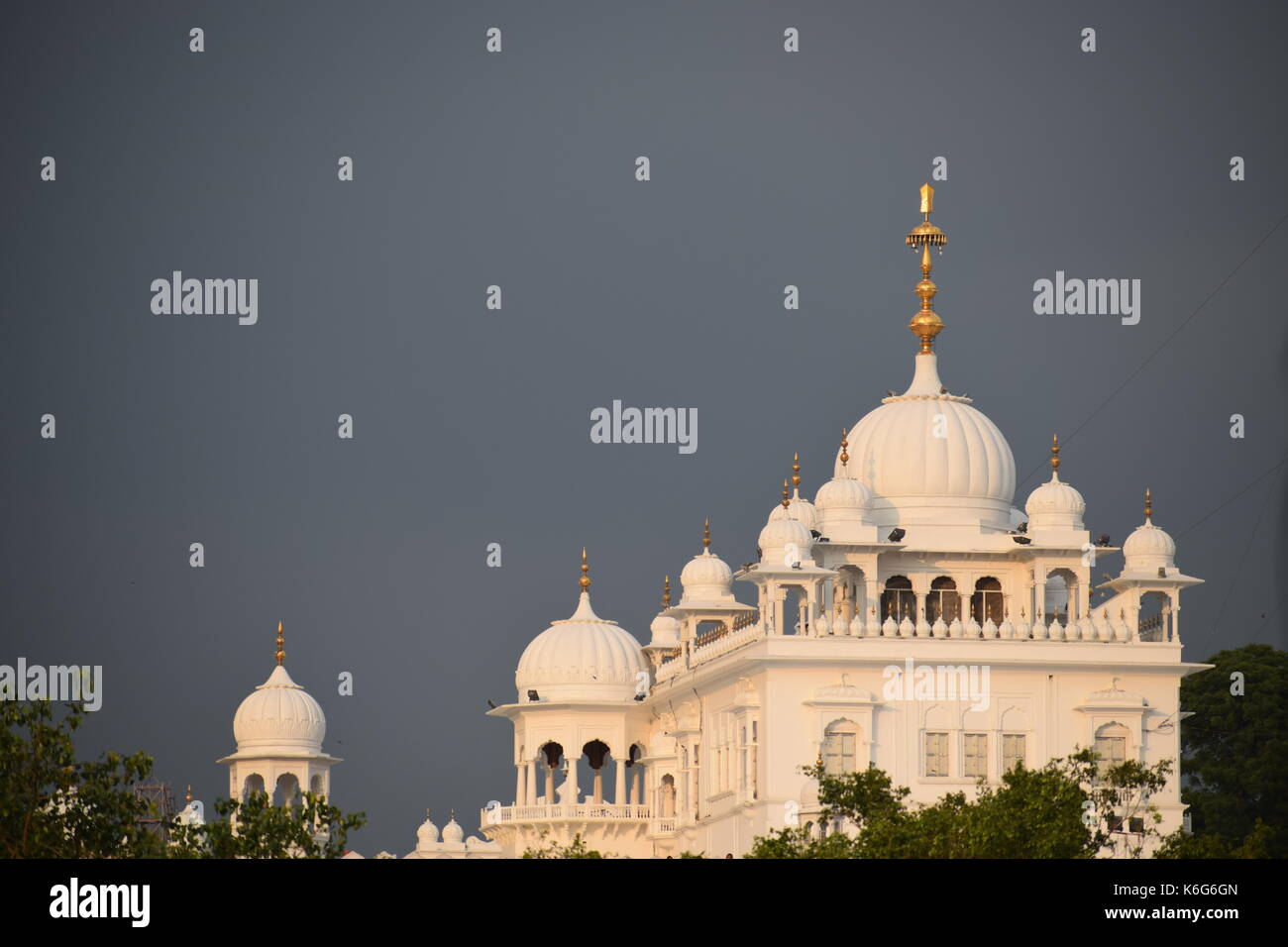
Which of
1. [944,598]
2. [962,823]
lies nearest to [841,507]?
[944,598]

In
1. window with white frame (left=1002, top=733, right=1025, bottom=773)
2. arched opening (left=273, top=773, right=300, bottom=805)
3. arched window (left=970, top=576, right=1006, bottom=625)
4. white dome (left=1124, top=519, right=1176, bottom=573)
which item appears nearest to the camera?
window with white frame (left=1002, top=733, right=1025, bottom=773)

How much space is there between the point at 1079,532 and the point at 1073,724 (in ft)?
17.7

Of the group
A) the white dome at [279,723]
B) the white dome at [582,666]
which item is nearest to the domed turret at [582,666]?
the white dome at [582,666]

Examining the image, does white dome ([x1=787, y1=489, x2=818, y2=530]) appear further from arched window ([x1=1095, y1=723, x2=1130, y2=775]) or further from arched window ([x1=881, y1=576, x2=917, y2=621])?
arched window ([x1=1095, y1=723, x2=1130, y2=775])

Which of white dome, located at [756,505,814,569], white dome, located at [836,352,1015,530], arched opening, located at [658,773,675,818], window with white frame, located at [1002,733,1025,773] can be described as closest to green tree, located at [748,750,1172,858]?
window with white frame, located at [1002,733,1025,773]

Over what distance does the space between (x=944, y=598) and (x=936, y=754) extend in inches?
245

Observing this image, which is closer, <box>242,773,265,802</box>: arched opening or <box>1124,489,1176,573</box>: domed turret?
<box>1124,489,1176,573</box>: domed turret

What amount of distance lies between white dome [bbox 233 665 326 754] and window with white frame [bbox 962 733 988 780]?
23.4m

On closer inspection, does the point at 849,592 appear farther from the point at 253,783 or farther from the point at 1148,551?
the point at 253,783

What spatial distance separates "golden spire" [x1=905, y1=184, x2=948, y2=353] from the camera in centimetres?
7806

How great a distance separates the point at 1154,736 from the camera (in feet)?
234

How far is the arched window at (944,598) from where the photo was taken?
75062 millimetres
